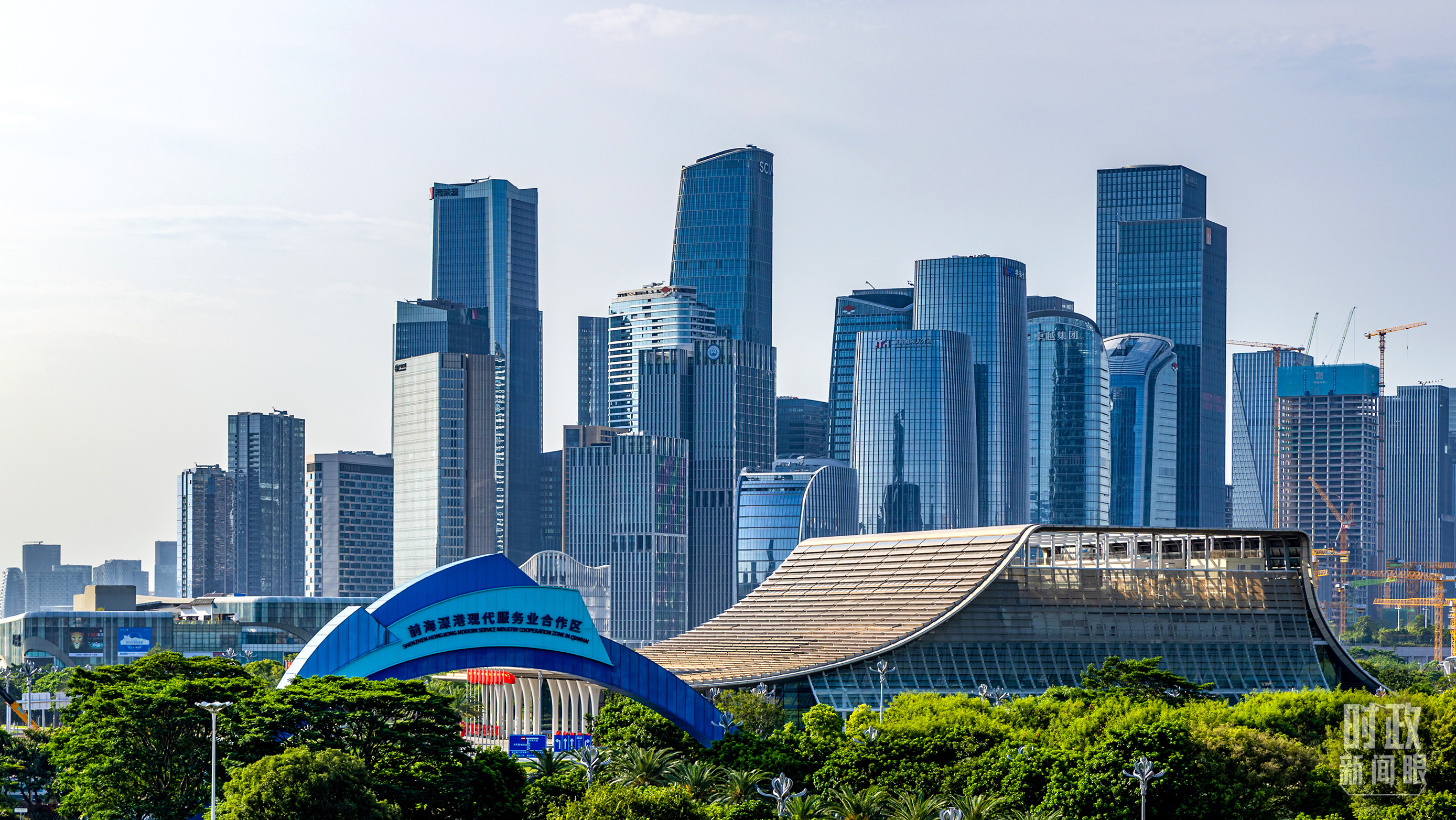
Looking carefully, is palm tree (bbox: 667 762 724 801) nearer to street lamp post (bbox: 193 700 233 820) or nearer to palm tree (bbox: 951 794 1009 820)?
palm tree (bbox: 951 794 1009 820)

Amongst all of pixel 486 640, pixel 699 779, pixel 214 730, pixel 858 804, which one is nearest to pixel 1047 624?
pixel 699 779

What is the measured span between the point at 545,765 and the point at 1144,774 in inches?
1355

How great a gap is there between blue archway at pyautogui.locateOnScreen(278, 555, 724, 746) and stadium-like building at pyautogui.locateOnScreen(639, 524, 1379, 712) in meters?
54.3

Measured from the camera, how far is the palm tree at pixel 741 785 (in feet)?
339

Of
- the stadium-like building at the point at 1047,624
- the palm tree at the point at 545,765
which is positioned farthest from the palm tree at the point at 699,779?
the stadium-like building at the point at 1047,624

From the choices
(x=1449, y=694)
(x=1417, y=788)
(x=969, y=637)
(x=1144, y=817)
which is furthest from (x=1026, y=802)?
(x=969, y=637)

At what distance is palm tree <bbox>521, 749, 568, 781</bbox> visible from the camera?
349 ft

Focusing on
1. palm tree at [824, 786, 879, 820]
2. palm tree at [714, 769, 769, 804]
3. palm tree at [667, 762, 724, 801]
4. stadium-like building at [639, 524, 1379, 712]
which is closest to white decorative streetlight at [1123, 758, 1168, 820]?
palm tree at [824, 786, 879, 820]

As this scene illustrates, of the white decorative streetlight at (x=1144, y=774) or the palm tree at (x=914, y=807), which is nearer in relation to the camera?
the white decorative streetlight at (x=1144, y=774)

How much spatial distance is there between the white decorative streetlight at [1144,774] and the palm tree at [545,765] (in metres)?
32.2

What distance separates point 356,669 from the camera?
102 metres

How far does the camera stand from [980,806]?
314 feet

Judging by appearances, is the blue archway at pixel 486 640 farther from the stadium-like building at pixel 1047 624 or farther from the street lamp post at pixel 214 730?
the stadium-like building at pixel 1047 624

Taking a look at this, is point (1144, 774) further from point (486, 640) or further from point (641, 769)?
point (486, 640)
